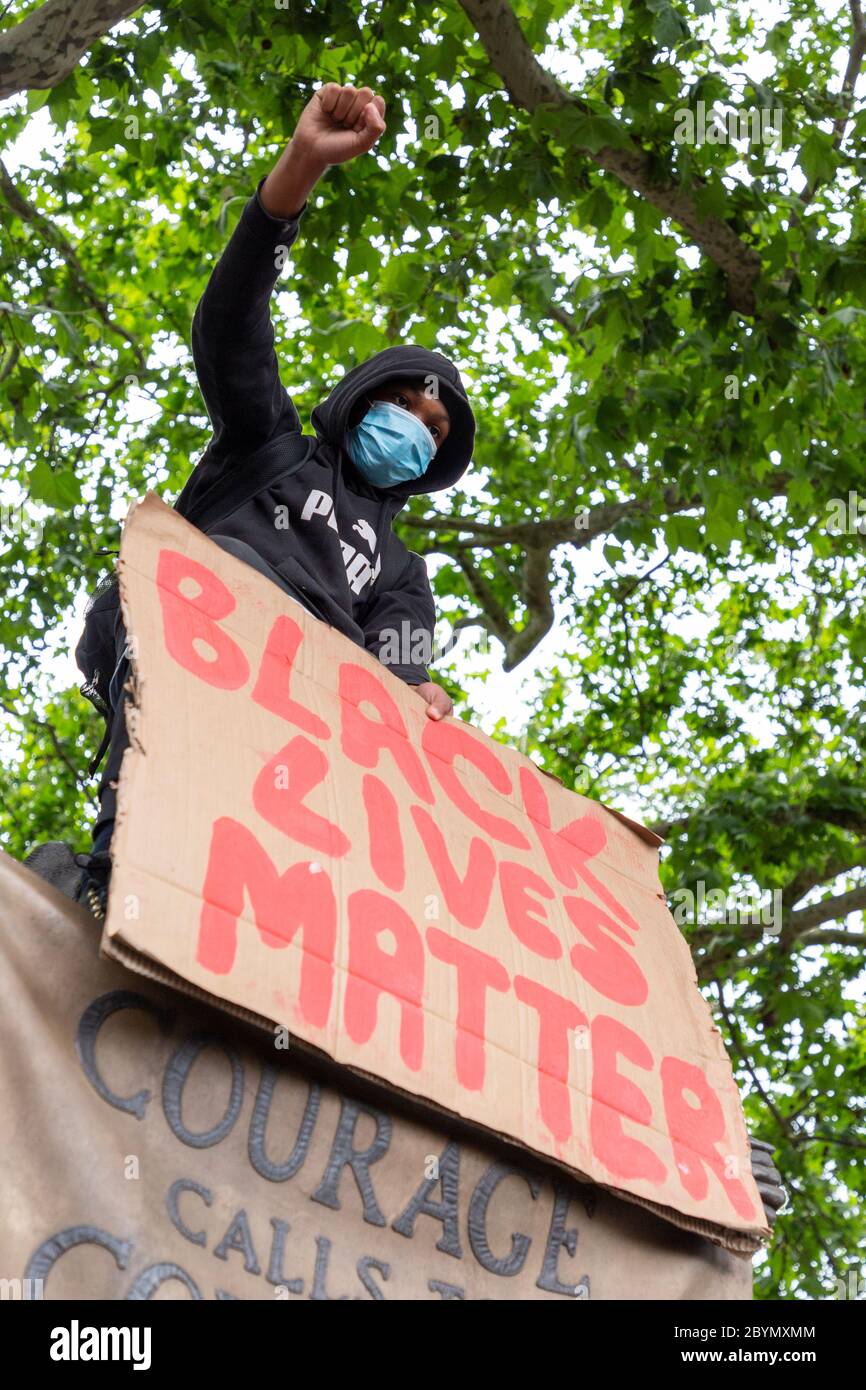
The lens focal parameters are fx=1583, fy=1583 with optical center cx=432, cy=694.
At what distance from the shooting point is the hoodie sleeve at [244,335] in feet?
8.15

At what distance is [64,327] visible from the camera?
6203 millimetres

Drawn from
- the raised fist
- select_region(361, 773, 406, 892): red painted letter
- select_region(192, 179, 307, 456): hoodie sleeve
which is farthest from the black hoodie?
select_region(361, 773, 406, 892): red painted letter

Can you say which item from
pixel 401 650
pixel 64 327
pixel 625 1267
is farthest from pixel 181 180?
pixel 625 1267

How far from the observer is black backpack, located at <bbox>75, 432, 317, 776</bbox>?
248 cm

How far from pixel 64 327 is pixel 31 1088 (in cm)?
485

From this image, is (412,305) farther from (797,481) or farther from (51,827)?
(51,827)

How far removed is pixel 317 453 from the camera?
284 cm

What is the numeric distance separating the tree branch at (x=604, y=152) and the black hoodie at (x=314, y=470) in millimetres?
1935

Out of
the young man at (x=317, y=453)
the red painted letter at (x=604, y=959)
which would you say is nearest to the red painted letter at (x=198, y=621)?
Result: the young man at (x=317, y=453)

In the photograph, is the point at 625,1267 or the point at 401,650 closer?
the point at 625,1267

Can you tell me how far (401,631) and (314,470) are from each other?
0.33 meters

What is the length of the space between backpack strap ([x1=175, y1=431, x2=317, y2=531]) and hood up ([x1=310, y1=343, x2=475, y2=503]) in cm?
17

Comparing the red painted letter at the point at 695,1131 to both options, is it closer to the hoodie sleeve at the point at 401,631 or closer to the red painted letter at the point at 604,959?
the red painted letter at the point at 604,959

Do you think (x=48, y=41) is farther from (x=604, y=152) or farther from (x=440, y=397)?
(x=604, y=152)
